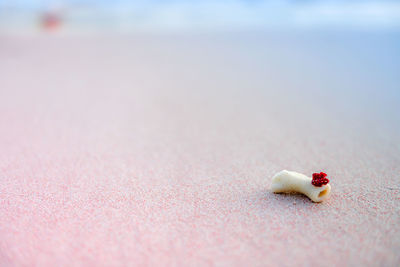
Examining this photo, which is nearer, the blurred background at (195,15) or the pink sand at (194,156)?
the pink sand at (194,156)

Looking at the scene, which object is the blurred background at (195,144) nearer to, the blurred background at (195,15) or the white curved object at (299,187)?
the white curved object at (299,187)

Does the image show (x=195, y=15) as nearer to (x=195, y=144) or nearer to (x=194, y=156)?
(x=195, y=144)

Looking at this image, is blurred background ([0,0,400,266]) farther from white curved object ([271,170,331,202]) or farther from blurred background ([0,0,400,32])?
blurred background ([0,0,400,32])

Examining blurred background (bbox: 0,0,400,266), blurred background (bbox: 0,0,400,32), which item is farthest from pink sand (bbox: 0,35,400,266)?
blurred background (bbox: 0,0,400,32)

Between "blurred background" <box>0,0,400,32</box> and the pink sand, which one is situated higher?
"blurred background" <box>0,0,400,32</box>

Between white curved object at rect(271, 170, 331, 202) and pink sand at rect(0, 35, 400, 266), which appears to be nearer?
pink sand at rect(0, 35, 400, 266)

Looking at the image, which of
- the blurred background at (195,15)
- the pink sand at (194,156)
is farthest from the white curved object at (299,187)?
the blurred background at (195,15)
